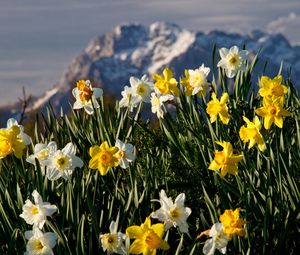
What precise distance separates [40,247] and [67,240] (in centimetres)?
15

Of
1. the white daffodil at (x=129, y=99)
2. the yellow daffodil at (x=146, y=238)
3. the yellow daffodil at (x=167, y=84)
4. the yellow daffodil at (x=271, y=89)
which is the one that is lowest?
the yellow daffodil at (x=146, y=238)

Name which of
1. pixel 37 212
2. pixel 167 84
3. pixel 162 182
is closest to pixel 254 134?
pixel 162 182

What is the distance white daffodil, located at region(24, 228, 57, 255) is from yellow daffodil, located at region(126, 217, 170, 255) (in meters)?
0.39

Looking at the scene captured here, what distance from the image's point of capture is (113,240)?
128 inches

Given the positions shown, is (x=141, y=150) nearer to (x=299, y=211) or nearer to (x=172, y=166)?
(x=172, y=166)

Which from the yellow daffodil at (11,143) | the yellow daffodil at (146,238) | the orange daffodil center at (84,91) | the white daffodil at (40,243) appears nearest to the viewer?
the yellow daffodil at (146,238)

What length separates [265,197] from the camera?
3494 millimetres

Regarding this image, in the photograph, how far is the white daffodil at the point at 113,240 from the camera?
325 centimetres

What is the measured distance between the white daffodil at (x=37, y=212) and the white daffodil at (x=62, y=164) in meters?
0.31

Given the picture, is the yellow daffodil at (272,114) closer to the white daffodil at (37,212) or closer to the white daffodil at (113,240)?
the white daffodil at (113,240)

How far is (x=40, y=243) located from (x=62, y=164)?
521 millimetres

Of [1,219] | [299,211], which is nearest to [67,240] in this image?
[1,219]

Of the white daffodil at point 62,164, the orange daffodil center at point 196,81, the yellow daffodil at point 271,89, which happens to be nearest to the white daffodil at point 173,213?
the white daffodil at point 62,164

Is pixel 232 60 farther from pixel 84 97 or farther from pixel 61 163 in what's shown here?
pixel 61 163
